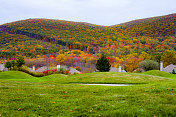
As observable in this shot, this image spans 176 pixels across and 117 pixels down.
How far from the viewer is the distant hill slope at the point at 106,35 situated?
4080 inches

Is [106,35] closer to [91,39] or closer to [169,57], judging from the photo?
[91,39]

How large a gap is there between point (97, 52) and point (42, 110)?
102191 mm

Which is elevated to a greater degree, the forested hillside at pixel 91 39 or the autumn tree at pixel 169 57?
the forested hillside at pixel 91 39

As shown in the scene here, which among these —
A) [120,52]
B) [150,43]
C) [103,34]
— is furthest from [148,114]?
[103,34]

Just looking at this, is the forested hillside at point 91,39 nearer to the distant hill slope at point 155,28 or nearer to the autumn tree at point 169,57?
the distant hill slope at point 155,28

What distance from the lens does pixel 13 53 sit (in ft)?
318

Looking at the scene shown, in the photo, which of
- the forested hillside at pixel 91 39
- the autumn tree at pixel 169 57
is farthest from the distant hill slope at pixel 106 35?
the autumn tree at pixel 169 57

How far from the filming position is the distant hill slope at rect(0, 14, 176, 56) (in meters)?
104

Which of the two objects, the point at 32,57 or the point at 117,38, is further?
the point at 117,38

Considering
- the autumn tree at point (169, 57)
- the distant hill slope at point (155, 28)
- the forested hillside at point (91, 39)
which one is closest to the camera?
the autumn tree at point (169, 57)

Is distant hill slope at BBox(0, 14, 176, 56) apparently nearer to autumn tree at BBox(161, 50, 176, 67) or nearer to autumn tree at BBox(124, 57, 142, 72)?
autumn tree at BBox(161, 50, 176, 67)

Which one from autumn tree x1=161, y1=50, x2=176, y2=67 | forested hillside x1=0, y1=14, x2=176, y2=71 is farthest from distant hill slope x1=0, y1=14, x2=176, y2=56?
autumn tree x1=161, y1=50, x2=176, y2=67

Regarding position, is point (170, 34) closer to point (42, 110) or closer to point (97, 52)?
point (97, 52)

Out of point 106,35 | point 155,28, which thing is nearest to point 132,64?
point 106,35
